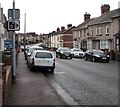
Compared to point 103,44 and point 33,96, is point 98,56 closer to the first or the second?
point 103,44

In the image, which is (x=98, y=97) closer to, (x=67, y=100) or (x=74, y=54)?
(x=67, y=100)

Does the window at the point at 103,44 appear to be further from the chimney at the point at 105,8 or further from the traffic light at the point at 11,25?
the traffic light at the point at 11,25

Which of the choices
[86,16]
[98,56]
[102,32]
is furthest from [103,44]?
[86,16]

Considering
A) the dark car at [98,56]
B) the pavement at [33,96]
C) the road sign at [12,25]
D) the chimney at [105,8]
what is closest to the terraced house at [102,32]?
the chimney at [105,8]

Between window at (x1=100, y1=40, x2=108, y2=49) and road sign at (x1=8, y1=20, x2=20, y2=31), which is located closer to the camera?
road sign at (x1=8, y1=20, x2=20, y2=31)

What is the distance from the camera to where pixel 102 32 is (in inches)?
2000

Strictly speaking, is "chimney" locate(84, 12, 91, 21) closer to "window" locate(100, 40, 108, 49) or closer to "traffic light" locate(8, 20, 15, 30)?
"window" locate(100, 40, 108, 49)

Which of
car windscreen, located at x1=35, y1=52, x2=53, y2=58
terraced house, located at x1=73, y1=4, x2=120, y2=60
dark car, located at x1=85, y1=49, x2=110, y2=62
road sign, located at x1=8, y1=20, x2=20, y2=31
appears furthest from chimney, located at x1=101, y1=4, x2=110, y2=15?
road sign, located at x1=8, y1=20, x2=20, y2=31

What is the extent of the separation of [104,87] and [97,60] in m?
22.2

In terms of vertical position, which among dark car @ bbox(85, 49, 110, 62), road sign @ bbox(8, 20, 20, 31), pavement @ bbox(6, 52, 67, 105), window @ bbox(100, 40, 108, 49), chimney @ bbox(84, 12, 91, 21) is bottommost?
pavement @ bbox(6, 52, 67, 105)

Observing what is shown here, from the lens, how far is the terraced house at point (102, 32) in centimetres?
4388

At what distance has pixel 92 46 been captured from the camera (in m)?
56.1

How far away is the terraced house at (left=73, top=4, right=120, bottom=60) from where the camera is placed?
43.9 meters

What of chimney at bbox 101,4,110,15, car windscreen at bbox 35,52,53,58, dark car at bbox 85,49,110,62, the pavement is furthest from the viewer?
chimney at bbox 101,4,110,15
